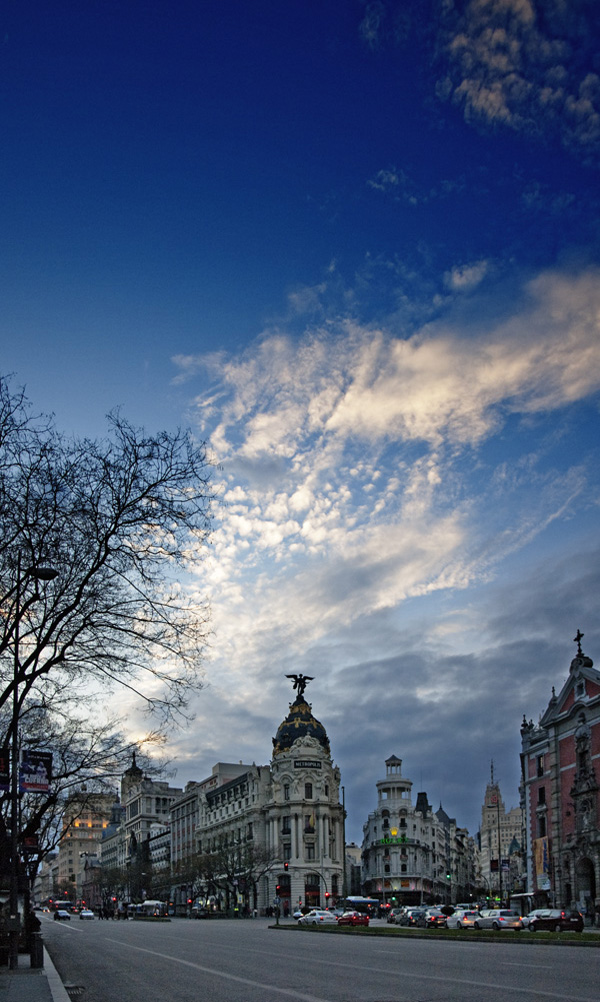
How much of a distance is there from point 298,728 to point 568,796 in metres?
64.2

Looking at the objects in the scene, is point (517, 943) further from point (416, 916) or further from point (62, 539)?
point (416, 916)

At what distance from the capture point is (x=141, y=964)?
23516mm

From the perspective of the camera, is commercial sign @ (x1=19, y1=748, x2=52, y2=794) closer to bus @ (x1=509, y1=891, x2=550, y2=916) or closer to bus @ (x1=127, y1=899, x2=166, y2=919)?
bus @ (x1=509, y1=891, x2=550, y2=916)

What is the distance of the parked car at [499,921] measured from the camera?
149 feet

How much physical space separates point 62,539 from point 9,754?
6445 millimetres

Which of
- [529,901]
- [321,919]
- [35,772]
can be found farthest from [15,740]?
[529,901]

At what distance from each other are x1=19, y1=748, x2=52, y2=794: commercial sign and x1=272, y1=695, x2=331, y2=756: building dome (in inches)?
4103

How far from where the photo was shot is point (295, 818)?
378 ft

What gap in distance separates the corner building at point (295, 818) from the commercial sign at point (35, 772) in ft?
300

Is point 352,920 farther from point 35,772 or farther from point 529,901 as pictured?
point 35,772

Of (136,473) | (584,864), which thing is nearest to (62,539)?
(136,473)

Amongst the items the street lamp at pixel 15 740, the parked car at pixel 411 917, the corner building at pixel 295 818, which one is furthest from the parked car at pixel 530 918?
the corner building at pixel 295 818

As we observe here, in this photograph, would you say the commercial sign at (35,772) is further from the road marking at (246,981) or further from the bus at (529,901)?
the bus at (529,901)

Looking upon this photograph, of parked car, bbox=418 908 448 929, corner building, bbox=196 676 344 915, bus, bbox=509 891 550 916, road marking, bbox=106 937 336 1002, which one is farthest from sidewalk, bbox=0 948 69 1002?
corner building, bbox=196 676 344 915
